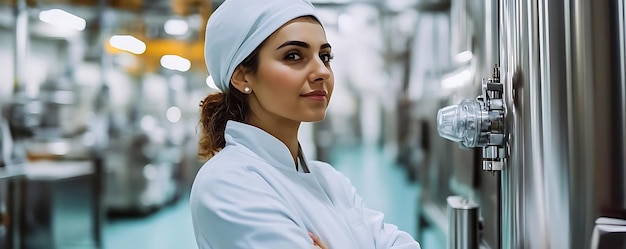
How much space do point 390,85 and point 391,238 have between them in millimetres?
3444

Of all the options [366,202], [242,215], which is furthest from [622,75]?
[366,202]

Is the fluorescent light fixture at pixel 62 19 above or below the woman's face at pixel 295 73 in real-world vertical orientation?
above

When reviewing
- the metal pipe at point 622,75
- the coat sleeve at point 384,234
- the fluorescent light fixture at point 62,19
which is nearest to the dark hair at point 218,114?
the coat sleeve at point 384,234

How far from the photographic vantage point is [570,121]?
503mm

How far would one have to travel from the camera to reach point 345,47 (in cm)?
413

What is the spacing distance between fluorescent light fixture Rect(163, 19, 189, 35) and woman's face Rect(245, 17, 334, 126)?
341 centimetres

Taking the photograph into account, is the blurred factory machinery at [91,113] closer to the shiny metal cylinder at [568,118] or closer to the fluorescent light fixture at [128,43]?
the fluorescent light fixture at [128,43]

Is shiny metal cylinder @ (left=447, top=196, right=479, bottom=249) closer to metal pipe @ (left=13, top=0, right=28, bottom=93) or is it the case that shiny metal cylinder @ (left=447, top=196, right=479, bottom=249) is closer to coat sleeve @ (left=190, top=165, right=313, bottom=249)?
coat sleeve @ (left=190, top=165, right=313, bottom=249)

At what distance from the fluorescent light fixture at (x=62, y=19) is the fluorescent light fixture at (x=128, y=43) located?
25 centimetres

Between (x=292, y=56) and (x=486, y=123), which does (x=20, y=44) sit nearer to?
(x=292, y=56)

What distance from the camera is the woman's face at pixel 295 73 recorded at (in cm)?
67

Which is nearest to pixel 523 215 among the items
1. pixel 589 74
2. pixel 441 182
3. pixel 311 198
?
pixel 589 74

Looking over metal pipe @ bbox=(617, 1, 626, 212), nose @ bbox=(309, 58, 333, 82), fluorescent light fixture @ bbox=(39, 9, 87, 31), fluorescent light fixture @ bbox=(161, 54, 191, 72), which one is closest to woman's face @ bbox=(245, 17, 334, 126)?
nose @ bbox=(309, 58, 333, 82)

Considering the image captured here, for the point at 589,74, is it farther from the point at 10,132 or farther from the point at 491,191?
the point at 10,132
